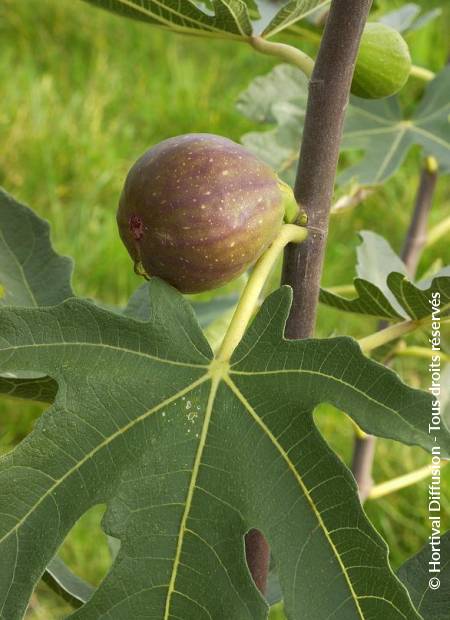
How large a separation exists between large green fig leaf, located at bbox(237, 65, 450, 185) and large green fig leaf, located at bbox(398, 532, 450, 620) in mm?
708

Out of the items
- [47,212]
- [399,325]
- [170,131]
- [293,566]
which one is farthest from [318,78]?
[170,131]

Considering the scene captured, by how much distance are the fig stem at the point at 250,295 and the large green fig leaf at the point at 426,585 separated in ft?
0.89

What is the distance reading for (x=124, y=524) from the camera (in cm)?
76

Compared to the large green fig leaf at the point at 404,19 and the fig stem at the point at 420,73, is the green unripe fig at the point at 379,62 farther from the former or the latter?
the large green fig leaf at the point at 404,19

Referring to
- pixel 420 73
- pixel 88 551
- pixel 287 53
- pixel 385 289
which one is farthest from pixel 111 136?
pixel 287 53

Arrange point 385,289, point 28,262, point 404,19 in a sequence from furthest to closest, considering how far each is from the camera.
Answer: point 404,19 → point 385,289 → point 28,262

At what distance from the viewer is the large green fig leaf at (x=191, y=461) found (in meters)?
0.74

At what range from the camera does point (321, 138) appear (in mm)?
810

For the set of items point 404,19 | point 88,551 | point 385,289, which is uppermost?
point 404,19

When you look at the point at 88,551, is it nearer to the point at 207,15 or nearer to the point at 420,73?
the point at 420,73

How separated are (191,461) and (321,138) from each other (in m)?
0.29

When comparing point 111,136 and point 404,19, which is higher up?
point 404,19

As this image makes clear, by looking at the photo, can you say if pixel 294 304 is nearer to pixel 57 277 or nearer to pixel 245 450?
pixel 245 450

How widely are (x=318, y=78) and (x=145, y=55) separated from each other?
315 centimetres
